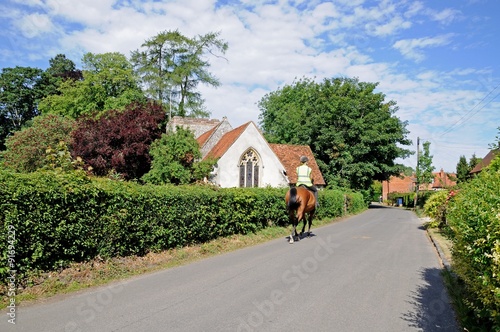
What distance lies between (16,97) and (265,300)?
63.1m

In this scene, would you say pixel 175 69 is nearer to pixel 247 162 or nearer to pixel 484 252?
pixel 247 162

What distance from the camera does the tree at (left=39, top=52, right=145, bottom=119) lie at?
4003cm

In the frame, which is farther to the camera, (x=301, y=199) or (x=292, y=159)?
(x=292, y=159)

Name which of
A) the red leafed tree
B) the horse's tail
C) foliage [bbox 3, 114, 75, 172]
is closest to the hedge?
the horse's tail

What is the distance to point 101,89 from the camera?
133 ft

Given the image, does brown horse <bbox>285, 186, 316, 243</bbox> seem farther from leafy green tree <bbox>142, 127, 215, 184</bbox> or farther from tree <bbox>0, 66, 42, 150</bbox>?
tree <bbox>0, 66, 42, 150</bbox>

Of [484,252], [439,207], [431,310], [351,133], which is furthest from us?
[351,133]

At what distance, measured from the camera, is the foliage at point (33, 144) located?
25.5 meters

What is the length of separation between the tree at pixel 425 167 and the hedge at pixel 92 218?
133ft

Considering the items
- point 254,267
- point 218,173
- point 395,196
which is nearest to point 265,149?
point 218,173

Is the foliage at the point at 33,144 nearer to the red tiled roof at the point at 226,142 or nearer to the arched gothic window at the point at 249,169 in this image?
the red tiled roof at the point at 226,142

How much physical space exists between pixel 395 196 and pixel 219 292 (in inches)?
2604

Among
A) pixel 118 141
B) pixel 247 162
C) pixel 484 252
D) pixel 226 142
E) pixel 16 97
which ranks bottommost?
pixel 484 252

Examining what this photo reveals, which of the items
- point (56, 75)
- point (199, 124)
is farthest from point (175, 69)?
point (56, 75)
